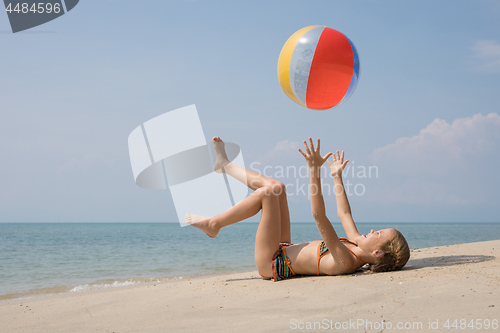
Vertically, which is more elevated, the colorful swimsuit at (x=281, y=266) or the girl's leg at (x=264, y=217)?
the girl's leg at (x=264, y=217)

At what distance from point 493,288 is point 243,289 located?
200 centimetres

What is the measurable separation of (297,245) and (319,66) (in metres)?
2.02

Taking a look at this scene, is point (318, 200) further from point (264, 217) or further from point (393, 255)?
point (393, 255)

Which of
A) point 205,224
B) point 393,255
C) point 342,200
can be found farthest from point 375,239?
point 205,224

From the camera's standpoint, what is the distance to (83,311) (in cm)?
329

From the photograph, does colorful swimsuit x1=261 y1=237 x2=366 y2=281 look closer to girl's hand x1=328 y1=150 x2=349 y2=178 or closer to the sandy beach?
the sandy beach

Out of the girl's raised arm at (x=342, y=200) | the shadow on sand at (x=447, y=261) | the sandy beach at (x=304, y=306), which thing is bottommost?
the shadow on sand at (x=447, y=261)

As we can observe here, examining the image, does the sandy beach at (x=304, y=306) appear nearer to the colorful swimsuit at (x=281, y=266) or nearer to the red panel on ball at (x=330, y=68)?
the colorful swimsuit at (x=281, y=266)

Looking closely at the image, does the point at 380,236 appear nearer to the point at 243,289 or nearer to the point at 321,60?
the point at 243,289

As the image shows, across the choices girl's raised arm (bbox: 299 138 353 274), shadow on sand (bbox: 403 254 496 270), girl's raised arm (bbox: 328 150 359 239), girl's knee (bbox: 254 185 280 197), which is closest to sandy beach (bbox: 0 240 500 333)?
shadow on sand (bbox: 403 254 496 270)

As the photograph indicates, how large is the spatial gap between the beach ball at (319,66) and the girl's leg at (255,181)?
119 cm

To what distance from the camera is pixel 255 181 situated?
12.1 ft

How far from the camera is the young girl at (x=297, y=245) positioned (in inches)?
132

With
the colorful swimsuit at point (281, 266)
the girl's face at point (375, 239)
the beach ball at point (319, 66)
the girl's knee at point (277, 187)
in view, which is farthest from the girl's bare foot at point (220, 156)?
the girl's face at point (375, 239)
